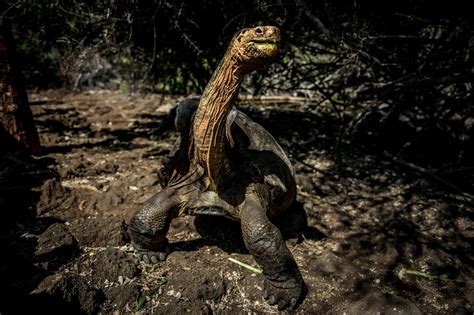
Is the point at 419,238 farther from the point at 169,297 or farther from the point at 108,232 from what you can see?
the point at 108,232

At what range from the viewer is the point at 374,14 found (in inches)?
151

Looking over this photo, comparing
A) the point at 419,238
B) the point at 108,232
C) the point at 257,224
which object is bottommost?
the point at 419,238

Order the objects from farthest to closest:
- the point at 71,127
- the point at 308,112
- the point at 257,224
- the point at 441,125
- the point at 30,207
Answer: the point at 308,112
the point at 71,127
the point at 441,125
the point at 30,207
the point at 257,224

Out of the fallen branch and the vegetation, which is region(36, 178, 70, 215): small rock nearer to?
the vegetation

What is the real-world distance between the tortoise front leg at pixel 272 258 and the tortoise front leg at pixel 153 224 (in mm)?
487

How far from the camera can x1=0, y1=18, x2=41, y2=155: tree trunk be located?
3.37m

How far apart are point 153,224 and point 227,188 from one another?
1.69 ft

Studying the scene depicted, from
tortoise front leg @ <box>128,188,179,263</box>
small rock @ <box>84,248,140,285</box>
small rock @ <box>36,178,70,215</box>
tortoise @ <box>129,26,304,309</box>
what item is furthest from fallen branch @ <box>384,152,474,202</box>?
small rock @ <box>36,178,70,215</box>

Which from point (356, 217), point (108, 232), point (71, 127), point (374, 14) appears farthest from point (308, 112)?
point (108, 232)

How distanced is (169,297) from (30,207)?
1.47 metres

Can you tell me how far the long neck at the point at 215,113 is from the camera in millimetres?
1809

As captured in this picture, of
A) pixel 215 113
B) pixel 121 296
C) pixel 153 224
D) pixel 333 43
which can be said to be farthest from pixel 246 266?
pixel 333 43

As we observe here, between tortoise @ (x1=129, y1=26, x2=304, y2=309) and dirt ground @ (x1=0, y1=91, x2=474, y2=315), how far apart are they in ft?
0.61

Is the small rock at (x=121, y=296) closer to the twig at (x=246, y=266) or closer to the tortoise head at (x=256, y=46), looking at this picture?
the twig at (x=246, y=266)
